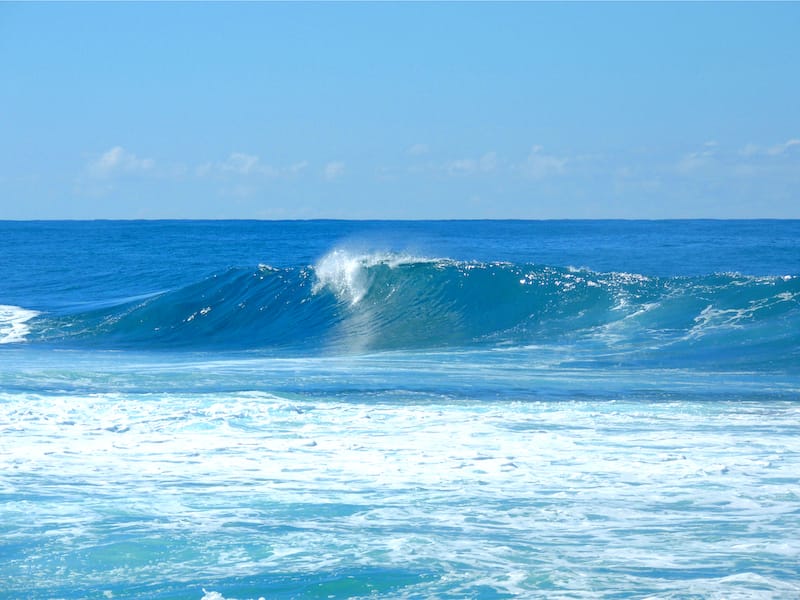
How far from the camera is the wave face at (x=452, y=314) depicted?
51.5 ft

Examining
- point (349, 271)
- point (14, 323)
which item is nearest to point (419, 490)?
point (349, 271)

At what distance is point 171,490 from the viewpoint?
6.64 meters

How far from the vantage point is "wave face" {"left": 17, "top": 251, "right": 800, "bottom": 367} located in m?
15.7

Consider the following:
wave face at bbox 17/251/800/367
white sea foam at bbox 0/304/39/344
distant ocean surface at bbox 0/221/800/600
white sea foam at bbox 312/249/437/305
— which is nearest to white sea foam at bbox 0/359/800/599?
distant ocean surface at bbox 0/221/800/600

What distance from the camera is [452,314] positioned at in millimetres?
18750

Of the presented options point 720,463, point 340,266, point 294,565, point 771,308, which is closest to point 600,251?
point 340,266

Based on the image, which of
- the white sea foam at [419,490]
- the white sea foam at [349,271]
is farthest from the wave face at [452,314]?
the white sea foam at [419,490]

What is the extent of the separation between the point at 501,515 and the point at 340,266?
1694 cm

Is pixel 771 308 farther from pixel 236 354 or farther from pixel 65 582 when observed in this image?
pixel 65 582

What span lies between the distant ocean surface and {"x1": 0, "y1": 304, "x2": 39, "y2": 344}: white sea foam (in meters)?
0.15

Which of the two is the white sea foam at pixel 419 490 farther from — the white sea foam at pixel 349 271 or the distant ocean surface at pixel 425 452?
the white sea foam at pixel 349 271

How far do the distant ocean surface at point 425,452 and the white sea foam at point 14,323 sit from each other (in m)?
0.15

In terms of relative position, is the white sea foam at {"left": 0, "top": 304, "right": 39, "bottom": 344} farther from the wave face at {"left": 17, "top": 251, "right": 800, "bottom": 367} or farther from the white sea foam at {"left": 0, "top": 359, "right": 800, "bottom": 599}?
the white sea foam at {"left": 0, "top": 359, "right": 800, "bottom": 599}

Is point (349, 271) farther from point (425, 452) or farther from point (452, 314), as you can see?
point (425, 452)
